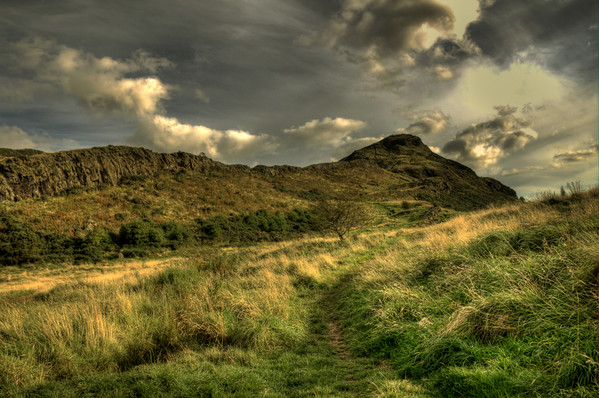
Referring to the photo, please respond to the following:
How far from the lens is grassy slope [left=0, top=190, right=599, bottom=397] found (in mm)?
3904

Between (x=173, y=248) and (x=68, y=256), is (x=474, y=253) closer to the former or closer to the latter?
(x=173, y=248)

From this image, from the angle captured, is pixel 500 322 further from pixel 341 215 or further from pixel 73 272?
pixel 73 272

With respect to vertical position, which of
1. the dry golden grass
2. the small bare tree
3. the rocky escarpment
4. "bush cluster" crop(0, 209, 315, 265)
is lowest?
the dry golden grass

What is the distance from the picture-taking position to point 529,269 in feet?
18.5

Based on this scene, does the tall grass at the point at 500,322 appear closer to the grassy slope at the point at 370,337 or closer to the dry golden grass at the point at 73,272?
the grassy slope at the point at 370,337

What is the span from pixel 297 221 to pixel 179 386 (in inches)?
2270

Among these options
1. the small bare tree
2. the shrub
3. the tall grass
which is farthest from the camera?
the shrub

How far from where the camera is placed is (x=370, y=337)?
625 cm

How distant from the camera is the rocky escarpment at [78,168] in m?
50.4

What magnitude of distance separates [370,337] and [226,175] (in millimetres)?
76794

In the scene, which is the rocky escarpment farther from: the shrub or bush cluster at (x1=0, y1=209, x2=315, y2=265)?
the shrub

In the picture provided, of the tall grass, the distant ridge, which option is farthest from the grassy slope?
the distant ridge

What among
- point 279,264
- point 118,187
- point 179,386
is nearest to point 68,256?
point 118,187

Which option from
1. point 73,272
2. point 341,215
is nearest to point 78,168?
point 73,272
